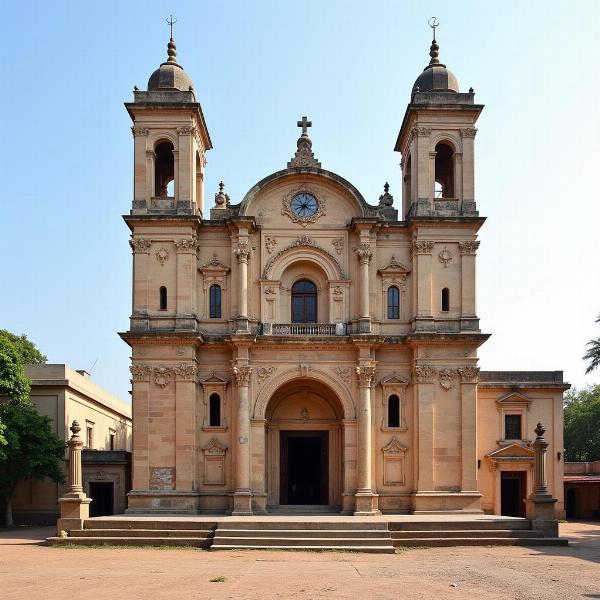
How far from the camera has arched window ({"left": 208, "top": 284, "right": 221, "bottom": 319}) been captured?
119ft

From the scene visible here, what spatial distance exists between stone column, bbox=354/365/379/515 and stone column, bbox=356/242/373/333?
187cm

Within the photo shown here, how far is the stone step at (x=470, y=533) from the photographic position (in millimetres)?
28891

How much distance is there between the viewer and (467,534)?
29031mm

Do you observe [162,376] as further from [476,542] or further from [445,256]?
[476,542]

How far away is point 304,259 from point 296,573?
17.2 meters

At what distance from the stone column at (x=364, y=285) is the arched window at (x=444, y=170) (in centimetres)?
582

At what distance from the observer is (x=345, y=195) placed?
36625 mm

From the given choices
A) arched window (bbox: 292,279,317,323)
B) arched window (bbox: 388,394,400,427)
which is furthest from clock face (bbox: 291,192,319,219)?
arched window (bbox: 388,394,400,427)

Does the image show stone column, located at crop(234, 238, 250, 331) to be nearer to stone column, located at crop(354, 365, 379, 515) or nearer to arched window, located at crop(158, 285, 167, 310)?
arched window, located at crop(158, 285, 167, 310)

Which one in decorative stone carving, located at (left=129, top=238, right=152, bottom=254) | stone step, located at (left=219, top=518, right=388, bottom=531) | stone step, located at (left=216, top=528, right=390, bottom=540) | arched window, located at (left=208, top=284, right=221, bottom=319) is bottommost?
stone step, located at (left=216, top=528, right=390, bottom=540)

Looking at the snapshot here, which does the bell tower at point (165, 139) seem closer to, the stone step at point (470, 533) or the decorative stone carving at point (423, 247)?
the decorative stone carving at point (423, 247)

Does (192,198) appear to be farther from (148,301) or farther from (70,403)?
(70,403)

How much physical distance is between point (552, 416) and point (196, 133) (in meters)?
22.1

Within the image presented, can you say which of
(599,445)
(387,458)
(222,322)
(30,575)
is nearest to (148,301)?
(222,322)
